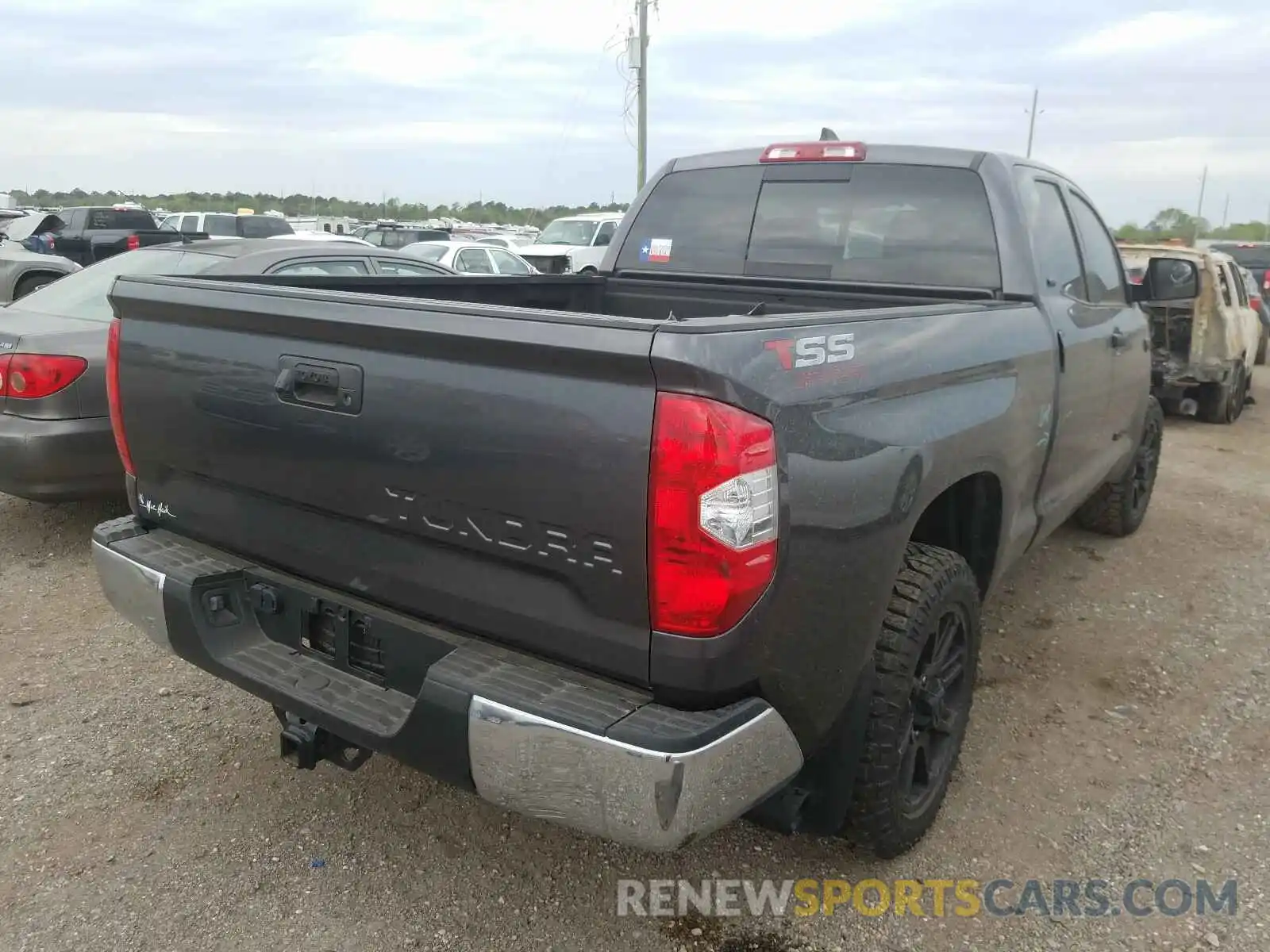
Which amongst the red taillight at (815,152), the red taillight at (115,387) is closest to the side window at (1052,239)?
the red taillight at (815,152)

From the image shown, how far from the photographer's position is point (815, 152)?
3.92 metres

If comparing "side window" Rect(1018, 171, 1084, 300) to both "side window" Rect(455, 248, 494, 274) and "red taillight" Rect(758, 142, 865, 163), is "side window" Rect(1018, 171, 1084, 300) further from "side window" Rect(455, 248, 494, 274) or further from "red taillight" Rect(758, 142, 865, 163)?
"side window" Rect(455, 248, 494, 274)

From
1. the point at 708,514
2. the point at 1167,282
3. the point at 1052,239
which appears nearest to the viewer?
the point at 708,514

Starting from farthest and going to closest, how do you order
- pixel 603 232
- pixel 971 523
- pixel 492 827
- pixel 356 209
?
pixel 356 209, pixel 603 232, pixel 971 523, pixel 492 827

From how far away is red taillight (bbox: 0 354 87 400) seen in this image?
4.78 metres

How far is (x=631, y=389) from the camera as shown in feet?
6.24

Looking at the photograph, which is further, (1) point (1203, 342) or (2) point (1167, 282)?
(1) point (1203, 342)

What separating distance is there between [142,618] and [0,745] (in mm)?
1141

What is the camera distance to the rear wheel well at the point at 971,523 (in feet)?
9.55

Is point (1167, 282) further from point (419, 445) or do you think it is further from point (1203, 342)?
point (1203, 342)

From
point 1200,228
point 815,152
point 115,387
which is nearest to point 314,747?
point 115,387

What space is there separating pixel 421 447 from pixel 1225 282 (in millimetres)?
10163

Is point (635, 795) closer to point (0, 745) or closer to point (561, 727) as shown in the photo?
point (561, 727)

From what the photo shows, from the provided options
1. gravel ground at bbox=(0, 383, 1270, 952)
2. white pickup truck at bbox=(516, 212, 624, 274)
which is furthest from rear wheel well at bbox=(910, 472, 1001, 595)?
white pickup truck at bbox=(516, 212, 624, 274)
